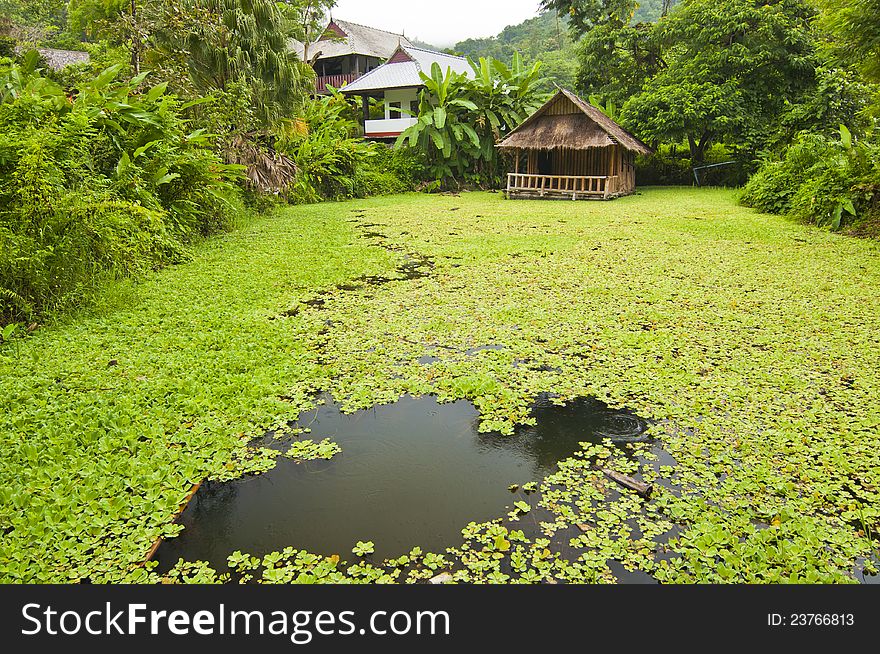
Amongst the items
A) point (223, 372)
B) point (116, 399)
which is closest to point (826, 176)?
point (223, 372)

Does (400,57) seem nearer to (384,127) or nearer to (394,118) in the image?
(394,118)

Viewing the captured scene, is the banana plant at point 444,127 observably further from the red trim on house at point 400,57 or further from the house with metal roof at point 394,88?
the red trim on house at point 400,57

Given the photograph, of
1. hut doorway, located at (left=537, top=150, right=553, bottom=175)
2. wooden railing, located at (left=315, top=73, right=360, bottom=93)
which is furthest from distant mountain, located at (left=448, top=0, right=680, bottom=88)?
hut doorway, located at (left=537, top=150, right=553, bottom=175)

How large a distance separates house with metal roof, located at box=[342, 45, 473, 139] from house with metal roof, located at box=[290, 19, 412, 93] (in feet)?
10.7

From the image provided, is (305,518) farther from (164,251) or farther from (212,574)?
(164,251)

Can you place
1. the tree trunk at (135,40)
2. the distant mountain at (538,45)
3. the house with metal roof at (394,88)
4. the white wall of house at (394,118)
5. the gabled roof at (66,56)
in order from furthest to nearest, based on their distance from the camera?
the distant mountain at (538,45)
the white wall of house at (394,118)
the house with metal roof at (394,88)
the gabled roof at (66,56)
the tree trunk at (135,40)

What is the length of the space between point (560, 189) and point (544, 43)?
109 ft

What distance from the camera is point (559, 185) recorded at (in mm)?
16953

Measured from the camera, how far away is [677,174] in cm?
2030

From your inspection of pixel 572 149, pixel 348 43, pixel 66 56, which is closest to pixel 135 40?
pixel 572 149

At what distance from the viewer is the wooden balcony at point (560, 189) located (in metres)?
16.5

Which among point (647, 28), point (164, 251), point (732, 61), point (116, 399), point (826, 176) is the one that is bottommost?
point (116, 399)

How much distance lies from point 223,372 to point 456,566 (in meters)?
2.53

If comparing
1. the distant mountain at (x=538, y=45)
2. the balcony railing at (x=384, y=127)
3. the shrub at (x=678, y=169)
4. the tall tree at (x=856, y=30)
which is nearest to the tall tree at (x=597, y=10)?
the shrub at (x=678, y=169)
